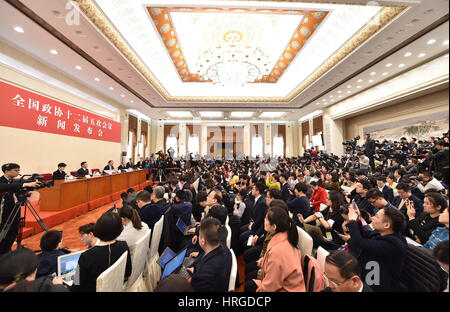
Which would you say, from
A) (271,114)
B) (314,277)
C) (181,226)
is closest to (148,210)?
(181,226)

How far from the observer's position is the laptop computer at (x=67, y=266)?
1.52m

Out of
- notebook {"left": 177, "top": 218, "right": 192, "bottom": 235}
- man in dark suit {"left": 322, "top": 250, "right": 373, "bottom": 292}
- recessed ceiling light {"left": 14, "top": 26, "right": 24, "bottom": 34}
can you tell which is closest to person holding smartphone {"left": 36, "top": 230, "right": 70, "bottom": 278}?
notebook {"left": 177, "top": 218, "right": 192, "bottom": 235}

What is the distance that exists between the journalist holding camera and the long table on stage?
1.55 metres

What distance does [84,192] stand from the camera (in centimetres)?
517

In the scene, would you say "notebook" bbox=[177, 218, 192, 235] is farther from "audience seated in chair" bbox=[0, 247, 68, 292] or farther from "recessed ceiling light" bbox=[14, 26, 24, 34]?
"recessed ceiling light" bbox=[14, 26, 24, 34]

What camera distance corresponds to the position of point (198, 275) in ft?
4.33

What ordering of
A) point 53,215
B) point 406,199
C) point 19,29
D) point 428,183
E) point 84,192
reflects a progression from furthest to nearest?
point 84,192
point 19,29
point 53,215
point 428,183
point 406,199

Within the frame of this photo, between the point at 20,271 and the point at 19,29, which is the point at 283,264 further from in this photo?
the point at 19,29

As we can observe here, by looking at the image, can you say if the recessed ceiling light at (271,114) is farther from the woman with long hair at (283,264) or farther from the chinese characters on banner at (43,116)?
the woman with long hair at (283,264)

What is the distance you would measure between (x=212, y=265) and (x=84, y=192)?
5.18 m

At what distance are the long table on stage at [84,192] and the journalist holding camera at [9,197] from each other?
1.55 meters
